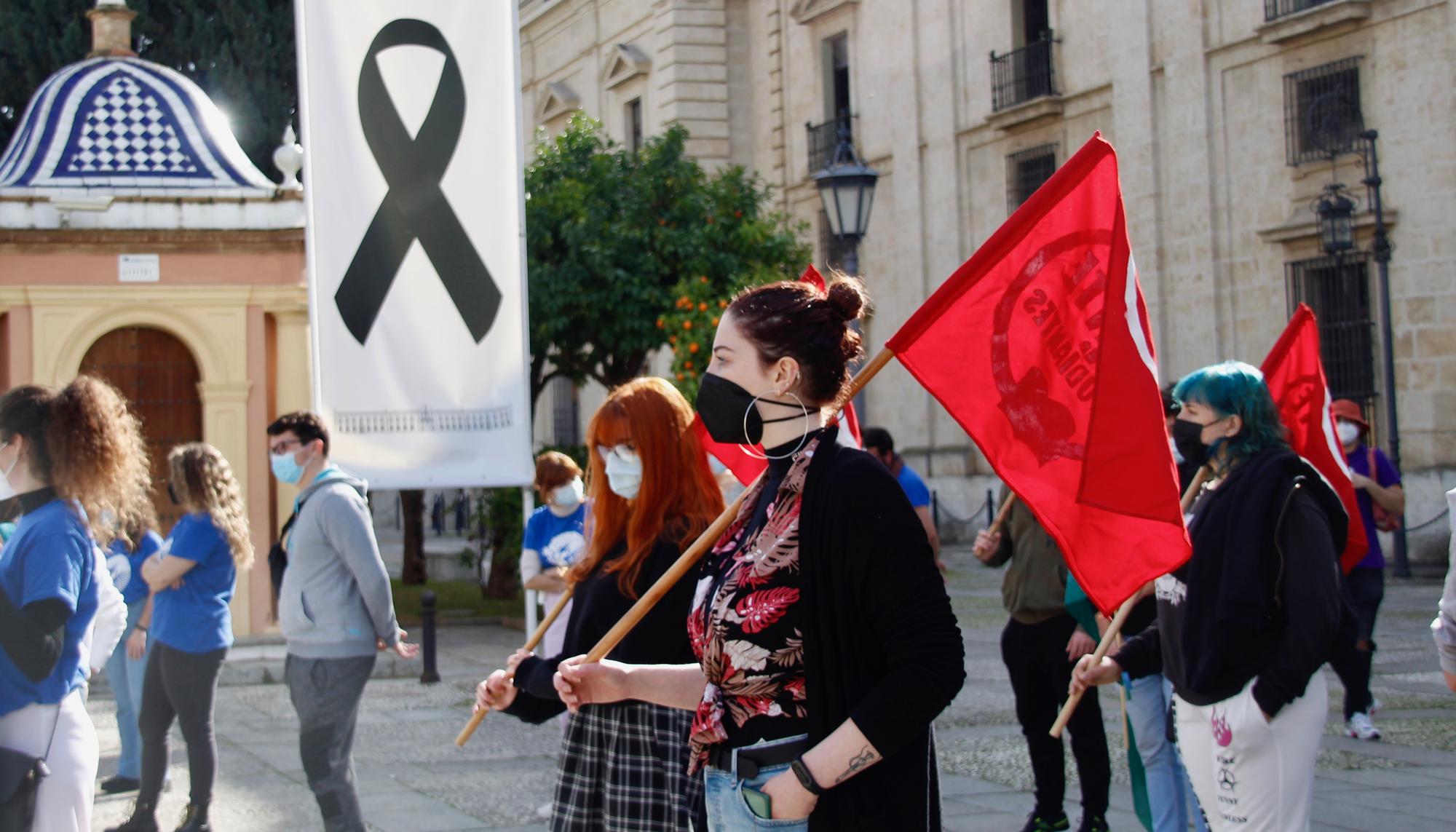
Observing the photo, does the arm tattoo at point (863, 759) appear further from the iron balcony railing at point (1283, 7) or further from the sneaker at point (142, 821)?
the iron balcony railing at point (1283, 7)

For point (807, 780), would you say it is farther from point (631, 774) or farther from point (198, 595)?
point (198, 595)

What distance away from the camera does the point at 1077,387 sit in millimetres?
4141

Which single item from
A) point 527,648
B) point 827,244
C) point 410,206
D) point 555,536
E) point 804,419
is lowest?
point 527,648

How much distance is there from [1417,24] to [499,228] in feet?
56.9

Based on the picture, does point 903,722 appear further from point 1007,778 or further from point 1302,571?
point 1007,778

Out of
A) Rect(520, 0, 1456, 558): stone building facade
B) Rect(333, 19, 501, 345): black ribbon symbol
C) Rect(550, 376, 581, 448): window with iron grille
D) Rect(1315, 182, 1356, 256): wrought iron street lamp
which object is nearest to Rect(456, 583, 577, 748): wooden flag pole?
Rect(333, 19, 501, 345): black ribbon symbol

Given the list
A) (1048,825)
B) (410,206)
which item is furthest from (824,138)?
(1048,825)

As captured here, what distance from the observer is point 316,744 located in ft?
19.7

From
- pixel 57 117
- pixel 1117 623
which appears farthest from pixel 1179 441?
pixel 57 117

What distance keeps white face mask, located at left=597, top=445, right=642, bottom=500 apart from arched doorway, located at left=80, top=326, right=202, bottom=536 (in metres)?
10.5

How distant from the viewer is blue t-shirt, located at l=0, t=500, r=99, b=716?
4.18m

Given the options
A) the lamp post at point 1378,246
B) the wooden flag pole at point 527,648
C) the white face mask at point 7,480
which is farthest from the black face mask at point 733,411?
the lamp post at point 1378,246

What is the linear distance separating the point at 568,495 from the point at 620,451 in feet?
11.0

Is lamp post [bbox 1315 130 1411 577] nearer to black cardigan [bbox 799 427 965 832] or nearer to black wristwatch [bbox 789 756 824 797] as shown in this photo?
black cardigan [bbox 799 427 965 832]
